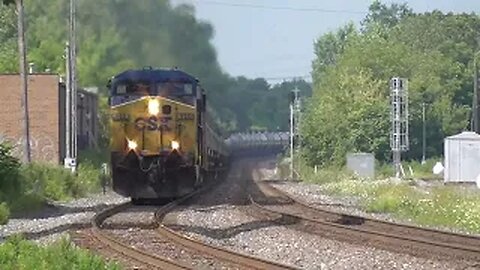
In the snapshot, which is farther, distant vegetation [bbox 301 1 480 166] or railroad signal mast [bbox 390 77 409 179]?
distant vegetation [bbox 301 1 480 166]

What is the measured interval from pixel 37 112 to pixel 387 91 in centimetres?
3627

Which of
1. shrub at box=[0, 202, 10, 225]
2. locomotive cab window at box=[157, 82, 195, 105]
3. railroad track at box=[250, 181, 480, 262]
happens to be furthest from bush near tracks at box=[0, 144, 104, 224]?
railroad track at box=[250, 181, 480, 262]

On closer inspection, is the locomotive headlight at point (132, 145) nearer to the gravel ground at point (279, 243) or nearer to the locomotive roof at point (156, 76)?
the locomotive roof at point (156, 76)

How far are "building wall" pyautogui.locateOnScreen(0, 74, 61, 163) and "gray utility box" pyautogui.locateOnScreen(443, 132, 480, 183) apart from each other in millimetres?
18180

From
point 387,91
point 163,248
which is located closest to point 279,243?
→ point 163,248

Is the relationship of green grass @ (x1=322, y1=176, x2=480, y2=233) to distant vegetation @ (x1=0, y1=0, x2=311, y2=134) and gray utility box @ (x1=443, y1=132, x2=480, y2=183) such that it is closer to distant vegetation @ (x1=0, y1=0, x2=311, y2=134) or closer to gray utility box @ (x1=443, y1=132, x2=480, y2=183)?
distant vegetation @ (x1=0, y1=0, x2=311, y2=134)

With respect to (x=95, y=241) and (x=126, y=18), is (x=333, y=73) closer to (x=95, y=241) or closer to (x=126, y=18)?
(x=126, y=18)

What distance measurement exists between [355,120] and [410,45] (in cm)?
3980

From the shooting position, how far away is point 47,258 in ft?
38.3

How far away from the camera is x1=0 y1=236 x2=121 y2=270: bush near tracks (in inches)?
441

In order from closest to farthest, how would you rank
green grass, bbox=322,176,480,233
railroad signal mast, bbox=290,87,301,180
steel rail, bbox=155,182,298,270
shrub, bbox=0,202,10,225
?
steel rail, bbox=155,182,298,270 → shrub, bbox=0,202,10,225 → green grass, bbox=322,176,480,233 → railroad signal mast, bbox=290,87,301,180

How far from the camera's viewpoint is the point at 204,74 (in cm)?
5181

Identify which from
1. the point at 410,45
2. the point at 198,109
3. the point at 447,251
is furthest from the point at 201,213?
the point at 410,45

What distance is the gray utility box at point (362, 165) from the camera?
55.6 meters
